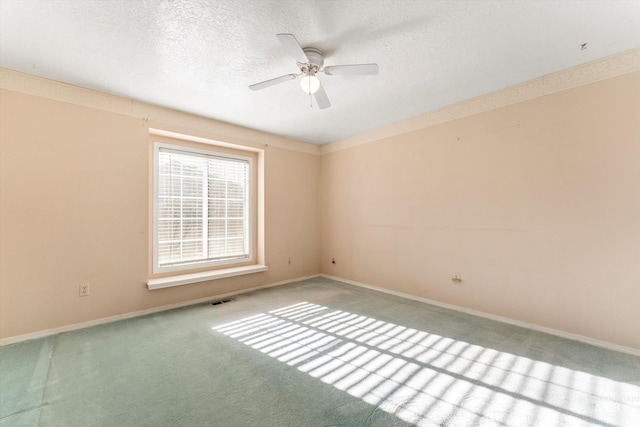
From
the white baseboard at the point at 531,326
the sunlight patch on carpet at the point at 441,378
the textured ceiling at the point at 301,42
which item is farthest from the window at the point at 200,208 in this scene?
the white baseboard at the point at 531,326

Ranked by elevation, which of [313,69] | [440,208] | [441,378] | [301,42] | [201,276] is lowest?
[441,378]

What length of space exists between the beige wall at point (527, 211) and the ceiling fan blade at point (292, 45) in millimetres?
2374

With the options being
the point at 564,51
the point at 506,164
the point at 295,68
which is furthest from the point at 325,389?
the point at 564,51

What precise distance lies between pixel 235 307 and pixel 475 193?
11.2 feet

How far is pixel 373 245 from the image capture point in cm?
438

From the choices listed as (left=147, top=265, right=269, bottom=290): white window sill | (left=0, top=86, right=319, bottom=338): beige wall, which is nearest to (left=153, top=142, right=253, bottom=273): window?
(left=147, top=265, right=269, bottom=290): white window sill

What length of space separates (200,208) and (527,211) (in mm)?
4257

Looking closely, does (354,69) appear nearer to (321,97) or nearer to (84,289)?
(321,97)

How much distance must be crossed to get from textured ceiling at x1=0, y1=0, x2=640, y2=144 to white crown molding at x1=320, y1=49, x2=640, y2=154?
112mm

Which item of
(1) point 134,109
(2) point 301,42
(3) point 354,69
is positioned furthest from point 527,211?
(1) point 134,109

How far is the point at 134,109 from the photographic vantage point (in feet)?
10.6

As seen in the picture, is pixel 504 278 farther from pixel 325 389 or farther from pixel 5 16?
pixel 5 16

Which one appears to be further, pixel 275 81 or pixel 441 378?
pixel 275 81

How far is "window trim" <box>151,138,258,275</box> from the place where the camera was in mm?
3500
